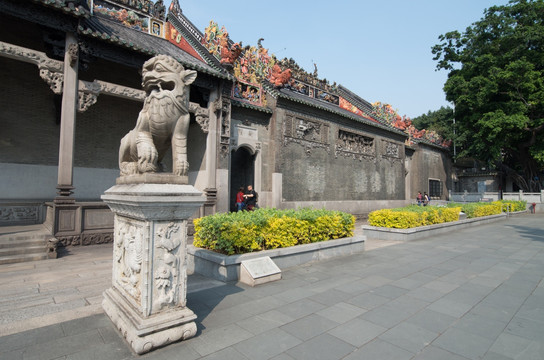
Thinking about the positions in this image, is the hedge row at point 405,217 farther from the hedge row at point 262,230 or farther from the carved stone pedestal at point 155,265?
the carved stone pedestal at point 155,265

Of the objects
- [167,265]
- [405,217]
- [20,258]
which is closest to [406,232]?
[405,217]

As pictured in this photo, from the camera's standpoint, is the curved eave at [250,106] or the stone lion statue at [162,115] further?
the curved eave at [250,106]

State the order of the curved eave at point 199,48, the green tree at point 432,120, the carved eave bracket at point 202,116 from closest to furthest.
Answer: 1. the carved eave bracket at point 202,116
2. the curved eave at point 199,48
3. the green tree at point 432,120

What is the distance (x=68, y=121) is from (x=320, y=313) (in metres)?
7.90

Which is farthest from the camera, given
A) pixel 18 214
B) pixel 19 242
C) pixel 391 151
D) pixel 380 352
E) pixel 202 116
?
pixel 391 151

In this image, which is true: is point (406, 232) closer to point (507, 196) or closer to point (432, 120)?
point (507, 196)

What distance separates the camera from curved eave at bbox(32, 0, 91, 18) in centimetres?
707

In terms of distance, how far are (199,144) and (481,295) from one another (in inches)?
387

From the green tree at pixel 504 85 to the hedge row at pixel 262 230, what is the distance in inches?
848

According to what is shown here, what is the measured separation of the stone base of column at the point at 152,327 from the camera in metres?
2.72

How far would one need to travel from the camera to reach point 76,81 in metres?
7.97

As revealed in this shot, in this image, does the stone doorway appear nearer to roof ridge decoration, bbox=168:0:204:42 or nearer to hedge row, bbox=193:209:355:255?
roof ridge decoration, bbox=168:0:204:42

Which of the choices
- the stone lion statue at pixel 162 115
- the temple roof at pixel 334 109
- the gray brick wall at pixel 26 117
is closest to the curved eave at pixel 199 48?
the temple roof at pixel 334 109

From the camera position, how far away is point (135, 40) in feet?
34.0
